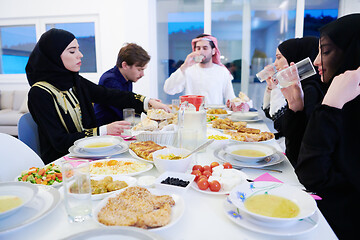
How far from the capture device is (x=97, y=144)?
5.14 feet

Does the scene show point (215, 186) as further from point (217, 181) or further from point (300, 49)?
point (300, 49)

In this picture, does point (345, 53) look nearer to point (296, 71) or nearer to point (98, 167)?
point (296, 71)

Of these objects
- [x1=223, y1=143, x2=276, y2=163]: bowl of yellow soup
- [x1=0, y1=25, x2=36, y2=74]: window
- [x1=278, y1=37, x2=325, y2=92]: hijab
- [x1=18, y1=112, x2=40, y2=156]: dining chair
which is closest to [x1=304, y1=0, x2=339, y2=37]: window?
[x1=278, y1=37, x2=325, y2=92]: hijab

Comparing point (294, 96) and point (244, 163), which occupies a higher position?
point (294, 96)

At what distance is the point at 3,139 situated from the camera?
4.61 ft

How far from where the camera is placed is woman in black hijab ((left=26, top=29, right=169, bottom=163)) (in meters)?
1.83

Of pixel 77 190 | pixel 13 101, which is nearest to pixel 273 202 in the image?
pixel 77 190

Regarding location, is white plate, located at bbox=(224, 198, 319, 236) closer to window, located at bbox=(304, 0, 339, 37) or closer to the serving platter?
the serving platter

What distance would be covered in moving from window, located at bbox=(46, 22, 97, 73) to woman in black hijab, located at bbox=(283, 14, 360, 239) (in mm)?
5569

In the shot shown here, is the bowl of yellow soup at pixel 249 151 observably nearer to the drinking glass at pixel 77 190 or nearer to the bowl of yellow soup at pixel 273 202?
the bowl of yellow soup at pixel 273 202

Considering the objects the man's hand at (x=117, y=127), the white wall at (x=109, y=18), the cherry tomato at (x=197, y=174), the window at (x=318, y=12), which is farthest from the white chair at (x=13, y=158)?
the window at (x=318, y=12)

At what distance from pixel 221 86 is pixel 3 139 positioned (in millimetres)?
3217

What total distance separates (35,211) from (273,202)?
71 centimetres

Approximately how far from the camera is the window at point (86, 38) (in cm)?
595
